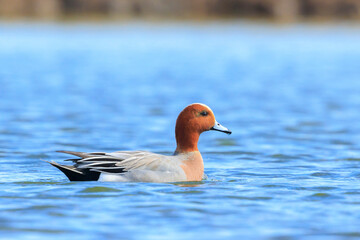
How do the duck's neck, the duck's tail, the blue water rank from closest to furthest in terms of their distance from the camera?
the blue water < the duck's tail < the duck's neck

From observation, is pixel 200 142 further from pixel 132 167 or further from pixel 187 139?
pixel 132 167

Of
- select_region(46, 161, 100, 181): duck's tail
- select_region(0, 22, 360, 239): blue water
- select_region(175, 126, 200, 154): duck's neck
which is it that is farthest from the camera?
select_region(175, 126, 200, 154): duck's neck

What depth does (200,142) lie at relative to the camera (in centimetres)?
1294

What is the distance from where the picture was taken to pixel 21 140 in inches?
483

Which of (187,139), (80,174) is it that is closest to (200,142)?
(187,139)

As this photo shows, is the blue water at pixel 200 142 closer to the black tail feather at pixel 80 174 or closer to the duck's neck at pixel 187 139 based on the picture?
the black tail feather at pixel 80 174

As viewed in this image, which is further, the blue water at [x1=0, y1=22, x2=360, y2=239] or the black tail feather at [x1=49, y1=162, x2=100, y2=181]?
the black tail feather at [x1=49, y1=162, x2=100, y2=181]

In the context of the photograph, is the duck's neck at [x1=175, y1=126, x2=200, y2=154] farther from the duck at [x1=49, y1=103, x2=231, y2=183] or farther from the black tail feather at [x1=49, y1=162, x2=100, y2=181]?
the black tail feather at [x1=49, y1=162, x2=100, y2=181]

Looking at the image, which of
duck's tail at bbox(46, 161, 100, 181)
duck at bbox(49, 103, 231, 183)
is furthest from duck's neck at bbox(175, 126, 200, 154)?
duck's tail at bbox(46, 161, 100, 181)

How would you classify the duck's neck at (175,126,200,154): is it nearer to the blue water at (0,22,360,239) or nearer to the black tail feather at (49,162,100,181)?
the blue water at (0,22,360,239)

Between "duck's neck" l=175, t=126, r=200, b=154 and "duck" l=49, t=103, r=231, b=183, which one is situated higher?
"duck's neck" l=175, t=126, r=200, b=154

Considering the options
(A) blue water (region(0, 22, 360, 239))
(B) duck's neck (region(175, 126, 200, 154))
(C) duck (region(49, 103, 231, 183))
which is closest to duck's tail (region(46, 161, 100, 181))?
(C) duck (region(49, 103, 231, 183))

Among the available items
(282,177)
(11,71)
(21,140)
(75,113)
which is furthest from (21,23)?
(282,177)

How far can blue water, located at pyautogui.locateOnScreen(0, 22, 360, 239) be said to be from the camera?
682 cm
